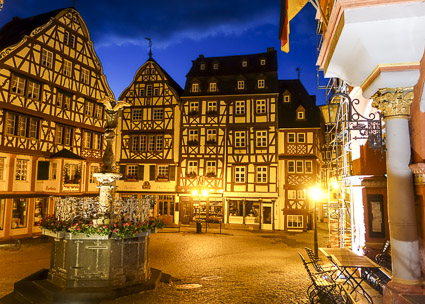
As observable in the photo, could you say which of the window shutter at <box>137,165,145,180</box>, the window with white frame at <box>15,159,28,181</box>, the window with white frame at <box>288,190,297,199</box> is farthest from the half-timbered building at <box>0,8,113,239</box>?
the window with white frame at <box>288,190,297,199</box>

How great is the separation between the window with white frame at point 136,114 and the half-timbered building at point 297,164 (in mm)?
12023

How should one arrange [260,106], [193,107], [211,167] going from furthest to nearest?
[193,107], [211,167], [260,106]

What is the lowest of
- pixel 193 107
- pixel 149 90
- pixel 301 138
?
pixel 301 138

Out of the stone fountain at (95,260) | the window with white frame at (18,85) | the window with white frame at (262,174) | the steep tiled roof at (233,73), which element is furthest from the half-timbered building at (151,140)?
the stone fountain at (95,260)

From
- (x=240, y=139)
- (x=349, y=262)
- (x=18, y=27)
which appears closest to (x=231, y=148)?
(x=240, y=139)

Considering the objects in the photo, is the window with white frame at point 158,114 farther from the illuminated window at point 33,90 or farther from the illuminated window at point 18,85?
the illuminated window at point 18,85

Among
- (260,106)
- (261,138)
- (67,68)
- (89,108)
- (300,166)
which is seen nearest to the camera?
(67,68)

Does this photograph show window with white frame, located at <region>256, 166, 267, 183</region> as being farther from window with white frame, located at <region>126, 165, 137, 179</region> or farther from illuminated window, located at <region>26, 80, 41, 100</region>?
illuminated window, located at <region>26, 80, 41, 100</region>

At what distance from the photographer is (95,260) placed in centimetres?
929

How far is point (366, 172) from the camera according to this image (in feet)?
33.8

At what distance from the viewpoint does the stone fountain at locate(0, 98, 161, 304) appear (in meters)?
8.92

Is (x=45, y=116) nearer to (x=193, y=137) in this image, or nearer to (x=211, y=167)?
(x=193, y=137)

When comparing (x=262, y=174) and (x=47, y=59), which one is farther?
(x=262, y=174)

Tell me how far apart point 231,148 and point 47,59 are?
48.2ft
